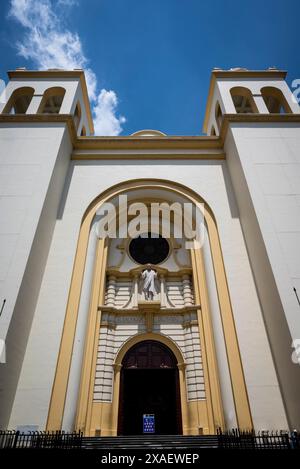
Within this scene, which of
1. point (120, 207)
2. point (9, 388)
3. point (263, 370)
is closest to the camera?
point (9, 388)

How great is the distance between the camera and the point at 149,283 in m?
11.3

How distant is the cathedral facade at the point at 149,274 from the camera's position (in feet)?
26.6

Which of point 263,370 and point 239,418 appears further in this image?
point 263,370

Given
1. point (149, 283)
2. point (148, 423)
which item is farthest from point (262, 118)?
point (148, 423)

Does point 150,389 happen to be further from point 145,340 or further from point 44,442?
point 44,442

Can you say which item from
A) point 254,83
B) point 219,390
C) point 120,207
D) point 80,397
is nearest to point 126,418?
point 80,397

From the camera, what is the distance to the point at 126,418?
9305 mm

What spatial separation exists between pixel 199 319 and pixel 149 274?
8.57ft

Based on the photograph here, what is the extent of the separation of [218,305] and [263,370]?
2.29 m

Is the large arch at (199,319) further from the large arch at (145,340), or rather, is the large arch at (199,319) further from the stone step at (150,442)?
the stone step at (150,442)

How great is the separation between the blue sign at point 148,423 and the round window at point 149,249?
568cm

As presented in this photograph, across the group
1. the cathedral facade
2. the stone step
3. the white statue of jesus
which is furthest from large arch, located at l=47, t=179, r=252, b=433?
the white statue of jesus

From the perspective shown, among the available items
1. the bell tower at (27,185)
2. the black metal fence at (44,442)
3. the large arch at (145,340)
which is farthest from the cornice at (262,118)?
the black metal fence at (44,442)
